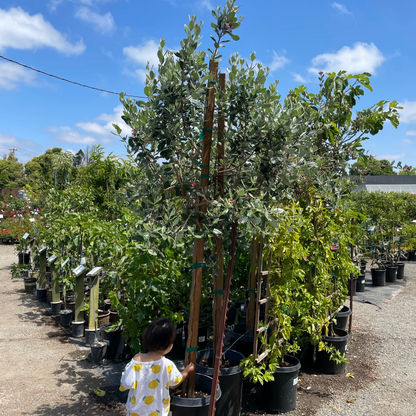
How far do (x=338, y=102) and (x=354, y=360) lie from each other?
10.7 ft

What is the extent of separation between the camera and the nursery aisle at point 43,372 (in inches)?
136

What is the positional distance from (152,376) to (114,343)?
2.40 metres

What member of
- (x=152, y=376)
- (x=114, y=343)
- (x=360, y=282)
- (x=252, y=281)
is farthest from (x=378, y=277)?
(x=152, y=376)

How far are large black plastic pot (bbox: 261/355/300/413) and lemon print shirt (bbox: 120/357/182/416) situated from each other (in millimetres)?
1509

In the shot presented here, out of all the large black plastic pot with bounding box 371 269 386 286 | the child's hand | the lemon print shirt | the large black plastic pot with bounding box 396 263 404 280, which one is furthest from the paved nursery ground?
the large black plastic pot with bounding box 396 263 404 280

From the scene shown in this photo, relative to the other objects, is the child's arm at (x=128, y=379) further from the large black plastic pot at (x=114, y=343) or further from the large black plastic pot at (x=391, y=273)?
the large black plastic pot at (x=391, y=273)

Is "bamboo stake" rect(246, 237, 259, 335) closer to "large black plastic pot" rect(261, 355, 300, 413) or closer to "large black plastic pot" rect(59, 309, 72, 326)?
"large black plastic pot" rect(261, 355, 300, 413)

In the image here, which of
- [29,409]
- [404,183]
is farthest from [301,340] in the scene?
[404,183]

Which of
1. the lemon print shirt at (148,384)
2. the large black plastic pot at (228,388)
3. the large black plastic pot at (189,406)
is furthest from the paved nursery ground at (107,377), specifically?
the lemon print shirt at (148,384)

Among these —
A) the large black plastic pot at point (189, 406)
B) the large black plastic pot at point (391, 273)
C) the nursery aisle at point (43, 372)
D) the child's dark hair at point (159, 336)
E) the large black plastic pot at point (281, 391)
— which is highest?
the child's dark hair at point (159, 336)

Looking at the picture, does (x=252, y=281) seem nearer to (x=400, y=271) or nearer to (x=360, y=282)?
(x=360, y=282)

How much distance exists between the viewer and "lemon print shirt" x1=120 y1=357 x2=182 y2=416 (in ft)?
7.32

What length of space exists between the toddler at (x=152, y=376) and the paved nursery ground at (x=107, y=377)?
4.34ft

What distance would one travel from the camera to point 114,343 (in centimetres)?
444
